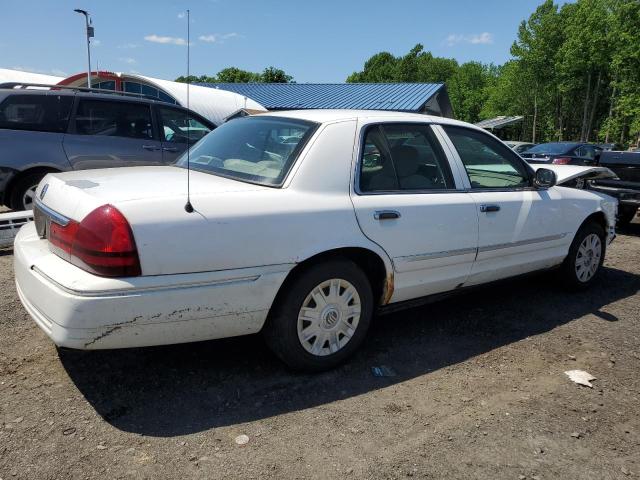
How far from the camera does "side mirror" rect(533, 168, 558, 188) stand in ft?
14.4

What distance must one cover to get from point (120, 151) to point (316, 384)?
5264 millimetres

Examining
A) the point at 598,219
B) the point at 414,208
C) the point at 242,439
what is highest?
the point at 414,208

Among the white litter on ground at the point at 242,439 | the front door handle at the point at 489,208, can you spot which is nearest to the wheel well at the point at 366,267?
the white litter on ground at the point at 242,439

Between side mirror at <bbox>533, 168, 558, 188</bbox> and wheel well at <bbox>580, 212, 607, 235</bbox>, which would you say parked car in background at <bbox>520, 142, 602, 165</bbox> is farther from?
side mirror at <bbox>533, 168, 558, 188</bbox>

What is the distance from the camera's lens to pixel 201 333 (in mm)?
2816

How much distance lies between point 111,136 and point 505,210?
213 inches

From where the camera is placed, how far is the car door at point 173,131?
7.63m

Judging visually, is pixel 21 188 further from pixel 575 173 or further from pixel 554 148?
pixel 554 148

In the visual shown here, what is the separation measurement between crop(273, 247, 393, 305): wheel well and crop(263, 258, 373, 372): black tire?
0.08 ft

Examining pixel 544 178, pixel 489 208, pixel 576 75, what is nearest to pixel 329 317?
pixel 489 208

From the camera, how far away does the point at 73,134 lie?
687cm

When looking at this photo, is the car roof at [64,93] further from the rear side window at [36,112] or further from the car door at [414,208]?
the car door at [414,208]

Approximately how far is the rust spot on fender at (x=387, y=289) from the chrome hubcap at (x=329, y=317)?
0.80 ft

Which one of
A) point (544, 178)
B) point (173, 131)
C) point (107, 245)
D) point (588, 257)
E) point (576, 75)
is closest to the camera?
point (107, 245)
